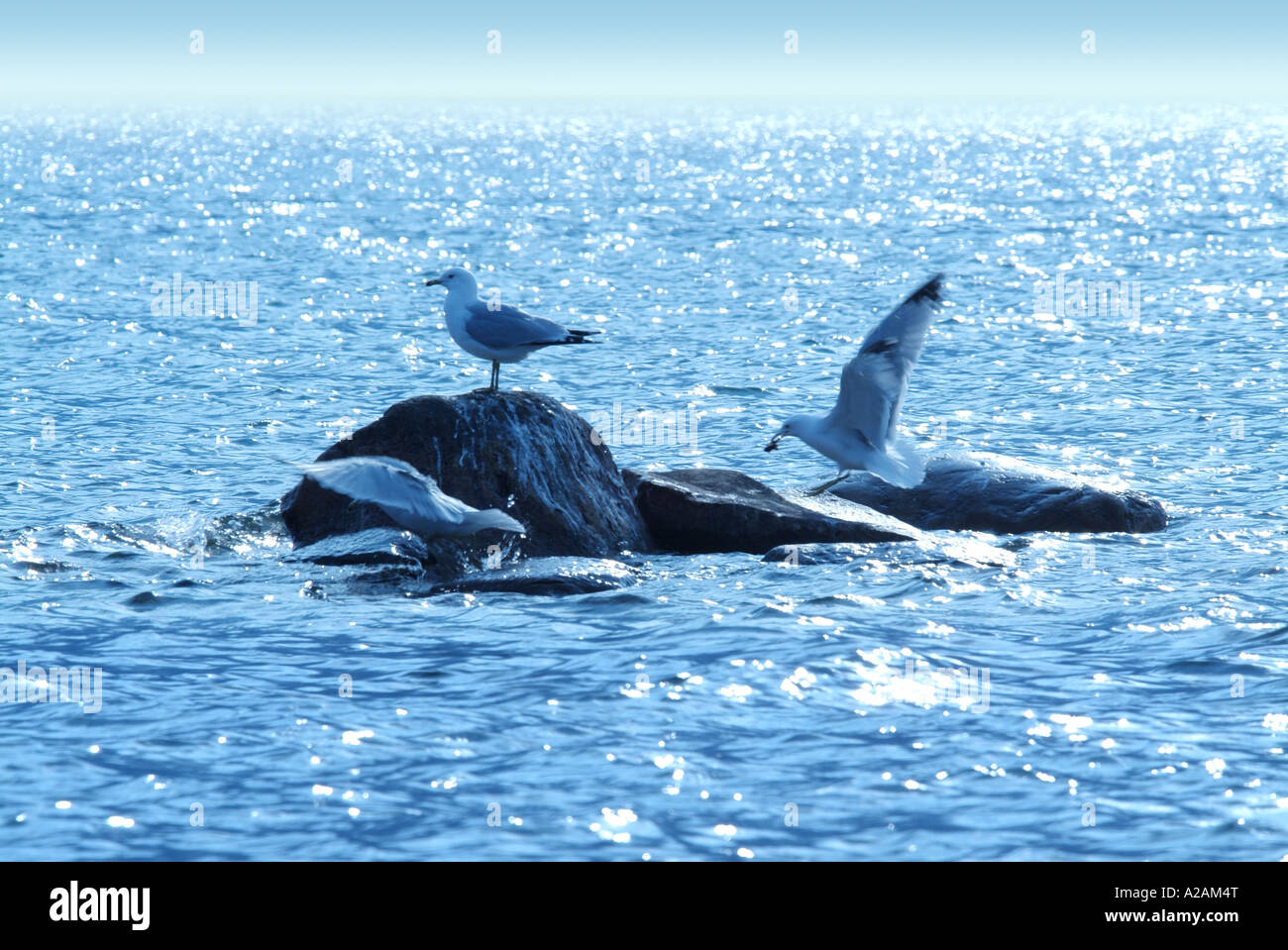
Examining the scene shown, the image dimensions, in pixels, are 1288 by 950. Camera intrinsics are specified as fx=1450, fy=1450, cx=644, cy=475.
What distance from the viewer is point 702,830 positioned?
7.80 metres

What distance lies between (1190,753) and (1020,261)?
3811 centimetres

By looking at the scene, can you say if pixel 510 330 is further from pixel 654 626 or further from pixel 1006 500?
pixel 1006 500

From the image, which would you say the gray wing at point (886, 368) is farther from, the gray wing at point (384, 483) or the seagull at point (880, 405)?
the gray wing at point (384, 483)

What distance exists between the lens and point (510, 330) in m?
12.6

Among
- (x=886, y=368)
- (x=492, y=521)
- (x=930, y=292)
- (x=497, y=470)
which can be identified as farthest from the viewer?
(x=497, y=470)

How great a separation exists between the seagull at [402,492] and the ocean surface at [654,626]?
63 cm

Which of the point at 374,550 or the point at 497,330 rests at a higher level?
the point at 497,330

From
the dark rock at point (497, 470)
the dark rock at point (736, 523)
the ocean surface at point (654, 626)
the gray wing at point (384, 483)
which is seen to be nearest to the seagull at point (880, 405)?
the dark rock at point (736, 523)

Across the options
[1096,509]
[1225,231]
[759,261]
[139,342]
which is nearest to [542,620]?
[1096,509]

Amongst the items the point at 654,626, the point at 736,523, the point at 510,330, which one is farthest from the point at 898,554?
the point at 510,330

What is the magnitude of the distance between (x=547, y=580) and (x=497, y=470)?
52.8 inches

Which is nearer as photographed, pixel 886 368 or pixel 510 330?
pixel 886 368

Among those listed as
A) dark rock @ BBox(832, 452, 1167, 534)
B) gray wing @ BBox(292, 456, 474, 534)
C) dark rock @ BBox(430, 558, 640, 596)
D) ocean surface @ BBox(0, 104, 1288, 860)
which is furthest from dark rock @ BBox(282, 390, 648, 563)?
dark rock @ BBox(832, 452, 1167, 534)

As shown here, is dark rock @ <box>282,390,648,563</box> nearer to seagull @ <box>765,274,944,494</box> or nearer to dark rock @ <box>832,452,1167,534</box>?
seagull @ <box>765,274,944,494</box>
